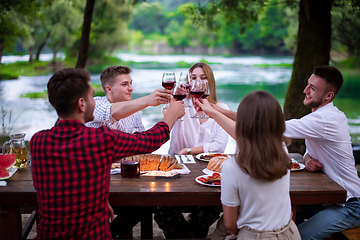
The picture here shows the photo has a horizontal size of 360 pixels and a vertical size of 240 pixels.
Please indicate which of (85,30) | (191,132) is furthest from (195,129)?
(85,30)

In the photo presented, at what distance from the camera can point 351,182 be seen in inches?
102

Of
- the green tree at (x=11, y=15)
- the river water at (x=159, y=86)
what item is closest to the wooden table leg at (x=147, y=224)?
the green tree at (x=11, y=15)

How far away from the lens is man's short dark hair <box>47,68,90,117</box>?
178 cm

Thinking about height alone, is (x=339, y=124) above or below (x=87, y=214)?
above

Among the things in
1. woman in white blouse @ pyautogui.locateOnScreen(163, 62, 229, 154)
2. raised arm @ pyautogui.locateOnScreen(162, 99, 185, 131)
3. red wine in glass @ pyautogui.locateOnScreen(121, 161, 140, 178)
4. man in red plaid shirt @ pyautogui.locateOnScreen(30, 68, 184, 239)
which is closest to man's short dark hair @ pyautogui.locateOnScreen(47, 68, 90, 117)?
man in red plaid shirt @ pyautogui.locateOnScreen(30, 68, 184, 239)

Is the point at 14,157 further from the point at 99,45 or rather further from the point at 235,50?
the point at 235,50

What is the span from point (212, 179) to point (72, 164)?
3.45 ft

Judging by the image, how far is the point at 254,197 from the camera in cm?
180

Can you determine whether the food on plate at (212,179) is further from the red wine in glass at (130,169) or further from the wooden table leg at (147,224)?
the wooden table leg at (147,224)

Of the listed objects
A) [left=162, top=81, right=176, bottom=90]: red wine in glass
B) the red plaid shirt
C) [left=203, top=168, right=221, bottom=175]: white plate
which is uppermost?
[left=162, top=81, right=176, bottom=90]: red wine in glass

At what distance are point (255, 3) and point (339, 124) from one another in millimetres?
5005

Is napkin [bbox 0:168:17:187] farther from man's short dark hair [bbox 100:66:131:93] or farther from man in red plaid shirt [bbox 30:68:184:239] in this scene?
man's short dark hair [bbox 100:66:131:93]

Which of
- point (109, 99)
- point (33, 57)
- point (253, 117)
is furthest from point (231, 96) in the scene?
point (253, 117)

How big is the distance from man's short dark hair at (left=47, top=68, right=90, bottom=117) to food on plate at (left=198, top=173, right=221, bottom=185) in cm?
104
